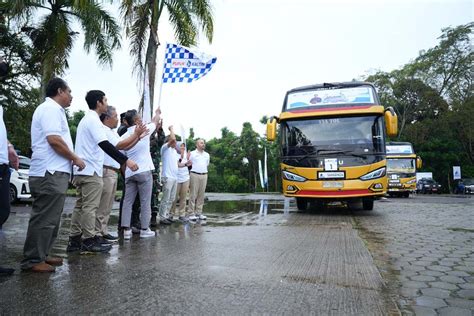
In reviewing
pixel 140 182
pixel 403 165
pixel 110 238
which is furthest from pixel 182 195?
pixel 403 165

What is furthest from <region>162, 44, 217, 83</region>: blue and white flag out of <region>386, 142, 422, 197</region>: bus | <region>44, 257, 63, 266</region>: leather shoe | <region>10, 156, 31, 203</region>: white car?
<region>386, 142, 422, 197</region>: bus

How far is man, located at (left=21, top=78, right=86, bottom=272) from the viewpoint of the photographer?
351 cm

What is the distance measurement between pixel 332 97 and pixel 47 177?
791 cm

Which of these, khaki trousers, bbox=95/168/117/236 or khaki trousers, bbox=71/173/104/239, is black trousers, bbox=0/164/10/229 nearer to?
khaki trousers, bbox=71/173/104/239

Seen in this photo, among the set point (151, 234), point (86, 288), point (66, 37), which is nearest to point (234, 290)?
point (86, 288)

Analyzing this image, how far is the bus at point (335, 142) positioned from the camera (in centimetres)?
917

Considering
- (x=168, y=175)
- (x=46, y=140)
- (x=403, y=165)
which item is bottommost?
(x=168, y=175)

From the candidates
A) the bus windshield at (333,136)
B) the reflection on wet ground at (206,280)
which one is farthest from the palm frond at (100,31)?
the reflection on wet ground at (206,280)

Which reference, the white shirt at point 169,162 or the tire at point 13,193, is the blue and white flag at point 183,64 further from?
the tire at point 13,193

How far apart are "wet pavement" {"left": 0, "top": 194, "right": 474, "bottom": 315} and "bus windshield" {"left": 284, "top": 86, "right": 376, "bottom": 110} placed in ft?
15.6

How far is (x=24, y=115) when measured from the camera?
19.5m

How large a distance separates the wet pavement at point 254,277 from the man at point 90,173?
0.30 metres

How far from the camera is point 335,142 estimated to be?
9531 mm

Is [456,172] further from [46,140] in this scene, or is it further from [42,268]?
[42,268]
